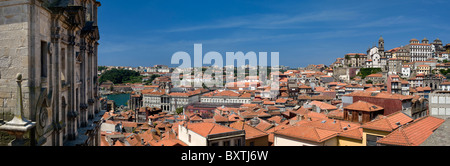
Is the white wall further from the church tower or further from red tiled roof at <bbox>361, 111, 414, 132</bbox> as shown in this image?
the church tower

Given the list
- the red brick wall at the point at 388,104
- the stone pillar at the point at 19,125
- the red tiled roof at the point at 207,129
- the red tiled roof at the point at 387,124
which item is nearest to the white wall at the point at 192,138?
the red tiled roof at the point at 207,129

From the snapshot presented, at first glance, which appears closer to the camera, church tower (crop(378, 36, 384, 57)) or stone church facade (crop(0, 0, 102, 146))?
stone church facade (crop(0, 0, 102, 146))

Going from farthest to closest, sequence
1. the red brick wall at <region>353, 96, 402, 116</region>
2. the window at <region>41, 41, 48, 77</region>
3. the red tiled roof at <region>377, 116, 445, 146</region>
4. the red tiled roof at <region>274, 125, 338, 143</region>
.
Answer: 1. the red brick wall at <region>353, 96, 402, 116</region>
2. the red tiled roof at <region>274, 125, 338, 143</region>
3. the red tiled roof at <region>377, 116, 445, 146</region>
4. the window at <region>41, 41, 48, 77</region>

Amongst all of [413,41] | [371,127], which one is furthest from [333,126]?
[413,41]

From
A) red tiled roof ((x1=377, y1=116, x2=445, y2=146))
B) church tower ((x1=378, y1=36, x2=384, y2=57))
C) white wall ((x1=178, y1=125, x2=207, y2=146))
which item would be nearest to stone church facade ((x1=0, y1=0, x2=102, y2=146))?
white wall ((x1=178, y1=125, x2=207, y2=146))

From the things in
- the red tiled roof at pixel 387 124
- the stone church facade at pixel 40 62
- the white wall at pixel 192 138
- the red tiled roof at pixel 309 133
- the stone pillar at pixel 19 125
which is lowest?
the white wall at pixel 192 138

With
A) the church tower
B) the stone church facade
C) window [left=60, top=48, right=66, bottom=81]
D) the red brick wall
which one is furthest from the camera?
the church tower

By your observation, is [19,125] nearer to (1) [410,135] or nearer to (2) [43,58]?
(2) [43,58]

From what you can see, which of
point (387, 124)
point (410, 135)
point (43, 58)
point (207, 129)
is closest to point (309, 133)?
point (387, 124)

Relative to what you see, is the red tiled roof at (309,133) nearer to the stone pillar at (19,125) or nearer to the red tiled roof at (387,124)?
the red tiled roof at (387,124)

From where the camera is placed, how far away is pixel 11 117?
Result: 16.9ft

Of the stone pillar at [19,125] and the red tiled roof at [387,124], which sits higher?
the stone pillar at [19,125]
